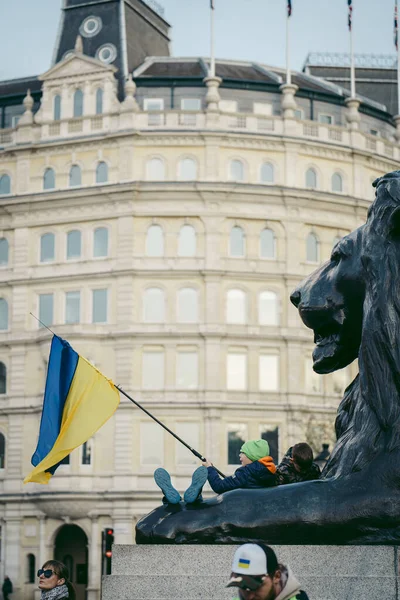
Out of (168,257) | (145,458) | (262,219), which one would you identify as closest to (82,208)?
(168,257)

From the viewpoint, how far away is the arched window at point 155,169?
48.3m

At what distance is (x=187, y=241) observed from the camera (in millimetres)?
48219

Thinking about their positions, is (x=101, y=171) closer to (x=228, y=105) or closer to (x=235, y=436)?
(x=228, y=105)

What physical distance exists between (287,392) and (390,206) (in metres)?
39.9

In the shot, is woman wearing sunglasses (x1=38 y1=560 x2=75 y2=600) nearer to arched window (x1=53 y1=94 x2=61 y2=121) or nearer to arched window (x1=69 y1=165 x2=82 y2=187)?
arched window (x1=69 y1=165 x2=82 y2=187)

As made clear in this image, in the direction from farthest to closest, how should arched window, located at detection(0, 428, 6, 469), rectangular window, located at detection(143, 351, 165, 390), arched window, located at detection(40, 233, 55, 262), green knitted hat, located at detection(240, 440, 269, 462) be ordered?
1. arched window, located at detection(40, 233, 55, 262)
2. arched window, located at detection(0, 428, 6, 469)
3. rectangular window, located at detection(143, 351, 165, 390)
4. green knitted hat, located at detection(240, 440, 269, 462)

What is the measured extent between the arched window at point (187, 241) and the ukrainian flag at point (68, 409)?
37.1 meters

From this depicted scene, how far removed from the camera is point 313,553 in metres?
6.64

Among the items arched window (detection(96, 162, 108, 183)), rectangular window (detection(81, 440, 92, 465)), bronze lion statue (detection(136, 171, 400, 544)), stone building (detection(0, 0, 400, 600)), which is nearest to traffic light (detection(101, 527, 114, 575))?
stone building (detection(0, 0, 400, 600))

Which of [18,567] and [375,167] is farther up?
[375,167]

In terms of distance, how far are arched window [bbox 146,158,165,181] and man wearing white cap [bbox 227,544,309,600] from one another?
44.3 metres

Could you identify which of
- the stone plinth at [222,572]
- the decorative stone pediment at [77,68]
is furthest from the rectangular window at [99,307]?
the stone plinth at [222,572]

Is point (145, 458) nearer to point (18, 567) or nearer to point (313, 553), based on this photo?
A: point (18, 567)

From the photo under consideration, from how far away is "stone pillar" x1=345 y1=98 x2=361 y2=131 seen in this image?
165 feet
